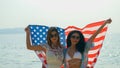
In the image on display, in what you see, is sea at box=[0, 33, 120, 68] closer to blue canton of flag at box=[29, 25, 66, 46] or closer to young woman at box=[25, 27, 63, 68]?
blue canton of flag at box=[29, 25, 66, 46]

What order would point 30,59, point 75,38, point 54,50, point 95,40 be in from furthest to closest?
point 30,59
point 95,40
point 54,50
point 75,38

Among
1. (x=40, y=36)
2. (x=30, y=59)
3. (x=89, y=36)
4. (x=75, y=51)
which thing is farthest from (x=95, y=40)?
(x=30, y=59)


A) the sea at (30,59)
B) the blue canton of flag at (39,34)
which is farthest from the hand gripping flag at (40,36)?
the sea at (30,59)

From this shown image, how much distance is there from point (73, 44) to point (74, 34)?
17 centimetres

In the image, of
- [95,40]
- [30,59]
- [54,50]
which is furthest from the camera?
[30,59]

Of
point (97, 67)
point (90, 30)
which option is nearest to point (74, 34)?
point (90, 30)

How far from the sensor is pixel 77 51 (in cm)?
694

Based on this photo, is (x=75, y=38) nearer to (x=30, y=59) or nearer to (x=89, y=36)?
(x=89, y=36)

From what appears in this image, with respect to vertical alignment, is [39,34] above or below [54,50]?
below

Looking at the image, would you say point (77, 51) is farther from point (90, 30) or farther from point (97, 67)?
point (97, 67)

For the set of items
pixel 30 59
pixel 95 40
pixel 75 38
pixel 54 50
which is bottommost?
pixel 30 59

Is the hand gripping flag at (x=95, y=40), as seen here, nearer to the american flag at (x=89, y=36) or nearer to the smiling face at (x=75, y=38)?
the american flag at (x=89, y=36)

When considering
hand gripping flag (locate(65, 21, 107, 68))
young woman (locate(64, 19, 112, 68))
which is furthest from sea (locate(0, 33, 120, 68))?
young woman (locate(64, 19, 112, 68))

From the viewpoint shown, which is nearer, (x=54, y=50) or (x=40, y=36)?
(x=54, y=50)
